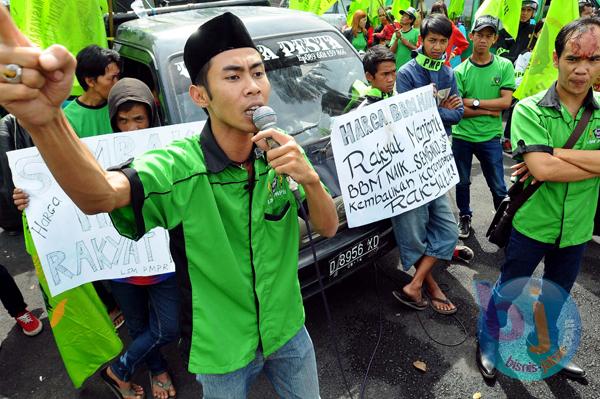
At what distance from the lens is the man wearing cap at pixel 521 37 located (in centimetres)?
724

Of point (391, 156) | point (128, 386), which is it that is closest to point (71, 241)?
point (128, 386)

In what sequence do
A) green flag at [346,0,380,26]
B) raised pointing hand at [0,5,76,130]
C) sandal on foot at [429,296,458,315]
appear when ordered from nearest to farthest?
1. raised pointing hand at [0,5,76,130]
2. sandal on foot at [429,296,458,315]
3. green flag at [346,0,380,26]

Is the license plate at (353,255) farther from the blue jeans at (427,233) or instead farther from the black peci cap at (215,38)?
the black peci cap at (215,38)

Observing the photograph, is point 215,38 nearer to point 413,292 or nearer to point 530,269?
point 530,269

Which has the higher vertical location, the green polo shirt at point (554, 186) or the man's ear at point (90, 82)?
the man's ear at point (90, 82)

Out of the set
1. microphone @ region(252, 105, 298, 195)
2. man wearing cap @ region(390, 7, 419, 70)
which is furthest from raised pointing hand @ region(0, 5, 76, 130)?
man wearing cap @ region(390, 7, 419, 70)

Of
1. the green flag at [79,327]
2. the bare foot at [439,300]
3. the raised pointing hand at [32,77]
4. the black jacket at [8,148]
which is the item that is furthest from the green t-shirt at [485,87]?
the raised pointing hand at [32,77]

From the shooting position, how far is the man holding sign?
3.18 m

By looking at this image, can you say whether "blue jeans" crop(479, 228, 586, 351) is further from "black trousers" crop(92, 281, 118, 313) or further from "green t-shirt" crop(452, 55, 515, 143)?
"black trousers" crop(92, 281, 118, 313)

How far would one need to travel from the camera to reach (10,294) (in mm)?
3150

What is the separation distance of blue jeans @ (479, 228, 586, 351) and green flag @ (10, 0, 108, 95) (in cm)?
317

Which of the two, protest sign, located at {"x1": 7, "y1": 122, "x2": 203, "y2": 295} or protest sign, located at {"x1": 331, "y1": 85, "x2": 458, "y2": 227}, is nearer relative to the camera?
protest sign, located at {"x1": 7, "y1": 122, "x2": 203, "y2": 295}

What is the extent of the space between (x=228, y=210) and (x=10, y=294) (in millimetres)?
2654

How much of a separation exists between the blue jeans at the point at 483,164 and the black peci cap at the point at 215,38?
328 centimetres
